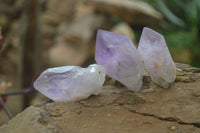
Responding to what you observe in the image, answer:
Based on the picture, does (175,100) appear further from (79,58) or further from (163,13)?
(163,13)

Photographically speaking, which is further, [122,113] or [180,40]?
[180,40]

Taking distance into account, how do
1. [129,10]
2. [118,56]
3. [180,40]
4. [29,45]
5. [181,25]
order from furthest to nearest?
1. [181,25]
2. [129,10]
3. [180,40]
4. [29,45]
5. [118,56]

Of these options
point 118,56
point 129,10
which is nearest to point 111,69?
point 118,56

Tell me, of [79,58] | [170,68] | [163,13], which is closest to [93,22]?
[79,58]

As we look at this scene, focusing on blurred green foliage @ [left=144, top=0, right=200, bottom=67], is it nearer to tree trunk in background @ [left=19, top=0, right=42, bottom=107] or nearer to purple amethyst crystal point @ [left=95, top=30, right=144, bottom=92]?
tree trunk in background @ [left=19, top=0, right=42, bottom=107]

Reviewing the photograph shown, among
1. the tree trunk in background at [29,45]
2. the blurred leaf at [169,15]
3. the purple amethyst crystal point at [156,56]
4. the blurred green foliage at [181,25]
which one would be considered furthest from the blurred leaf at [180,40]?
the purple amethyst crystal point at [156,56]

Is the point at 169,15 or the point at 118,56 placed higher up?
the point at 118,56

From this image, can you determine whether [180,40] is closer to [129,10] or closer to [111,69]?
[129,10]

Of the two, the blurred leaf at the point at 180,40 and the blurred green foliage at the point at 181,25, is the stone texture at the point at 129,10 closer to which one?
the blurred green foliage at the point at 181,25
